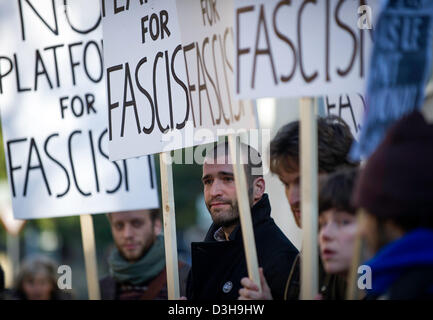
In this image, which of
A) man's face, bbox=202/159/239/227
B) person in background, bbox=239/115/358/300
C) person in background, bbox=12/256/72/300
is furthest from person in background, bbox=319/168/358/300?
person in background, bbox=12/256/72/300

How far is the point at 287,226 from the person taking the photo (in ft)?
19.9

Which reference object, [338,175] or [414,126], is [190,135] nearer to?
[338,175]

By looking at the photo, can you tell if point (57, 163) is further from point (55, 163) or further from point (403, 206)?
point (403, 206)

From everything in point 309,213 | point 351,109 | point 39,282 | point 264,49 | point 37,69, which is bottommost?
point 39,282

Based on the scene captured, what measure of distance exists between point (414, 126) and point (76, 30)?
2.61 meters

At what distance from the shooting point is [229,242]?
410 cm

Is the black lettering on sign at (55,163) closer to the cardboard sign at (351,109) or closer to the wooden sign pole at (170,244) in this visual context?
the wooden sign pole at (170,244)

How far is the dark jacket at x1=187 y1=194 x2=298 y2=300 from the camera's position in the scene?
3943mm

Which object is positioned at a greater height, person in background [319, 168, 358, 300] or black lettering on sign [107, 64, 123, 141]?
black lettering on sign [107, 64, 123, 141]

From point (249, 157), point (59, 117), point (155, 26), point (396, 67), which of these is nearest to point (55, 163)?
point (59, 117)

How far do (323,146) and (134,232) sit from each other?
1.95 meters

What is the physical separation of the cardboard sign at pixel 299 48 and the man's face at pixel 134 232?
84.1 inches

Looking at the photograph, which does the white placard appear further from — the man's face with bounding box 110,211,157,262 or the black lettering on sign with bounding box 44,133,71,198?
the man's face with bounding box 110,211,157,262

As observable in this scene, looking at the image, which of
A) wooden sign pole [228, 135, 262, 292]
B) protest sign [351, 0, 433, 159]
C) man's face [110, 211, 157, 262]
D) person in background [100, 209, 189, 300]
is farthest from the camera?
man's face [110, 211, 157, 262]
